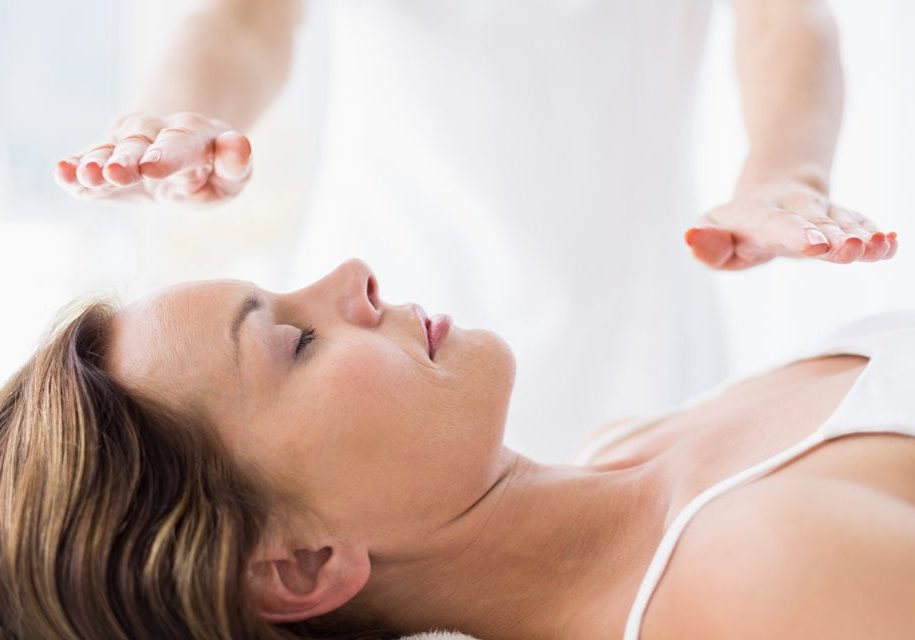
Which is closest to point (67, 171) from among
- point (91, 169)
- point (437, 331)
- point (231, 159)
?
point (91, 169)

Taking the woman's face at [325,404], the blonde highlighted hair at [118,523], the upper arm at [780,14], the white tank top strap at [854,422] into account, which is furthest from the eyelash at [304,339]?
the upper arm at [780,14]

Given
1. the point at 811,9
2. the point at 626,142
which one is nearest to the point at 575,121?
the point at 626,142

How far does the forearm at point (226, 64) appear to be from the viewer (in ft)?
5.22

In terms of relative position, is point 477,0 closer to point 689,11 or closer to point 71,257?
point 689,11

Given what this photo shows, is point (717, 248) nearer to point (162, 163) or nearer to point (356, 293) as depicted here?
point (356, 293)

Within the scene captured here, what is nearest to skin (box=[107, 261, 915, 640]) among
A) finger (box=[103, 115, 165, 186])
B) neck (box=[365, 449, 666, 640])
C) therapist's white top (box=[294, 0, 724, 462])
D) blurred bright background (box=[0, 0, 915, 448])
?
neck (box=[365, 449, 666, 640])

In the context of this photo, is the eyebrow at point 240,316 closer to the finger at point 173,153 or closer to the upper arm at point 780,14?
the finger at point 173,153

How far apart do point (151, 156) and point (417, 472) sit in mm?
447

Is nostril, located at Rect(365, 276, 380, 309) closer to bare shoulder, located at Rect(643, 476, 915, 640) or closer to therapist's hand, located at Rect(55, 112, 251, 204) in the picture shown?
therapist's hand, located at Rect(55, 112, 251, 204)

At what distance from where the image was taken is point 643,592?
1069mm

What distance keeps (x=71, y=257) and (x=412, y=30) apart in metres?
0.75

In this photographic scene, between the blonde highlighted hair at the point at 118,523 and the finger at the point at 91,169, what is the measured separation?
0.70 ft

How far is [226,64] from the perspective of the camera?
5.62ft

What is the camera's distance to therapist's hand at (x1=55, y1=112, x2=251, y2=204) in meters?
1.25
